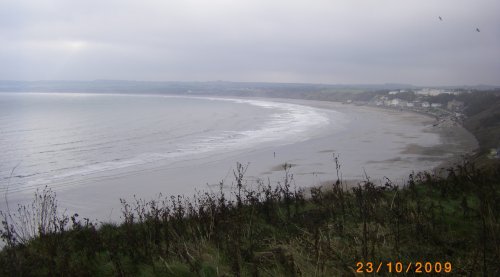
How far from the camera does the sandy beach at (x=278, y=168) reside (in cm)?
1838

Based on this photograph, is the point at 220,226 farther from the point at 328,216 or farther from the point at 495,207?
the point at 495,207

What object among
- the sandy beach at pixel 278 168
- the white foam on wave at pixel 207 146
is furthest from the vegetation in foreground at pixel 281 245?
the white foam on wave at pixel 207 146

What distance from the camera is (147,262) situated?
17.4 ft

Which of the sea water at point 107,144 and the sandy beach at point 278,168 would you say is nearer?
the sandy beach at point 278,168

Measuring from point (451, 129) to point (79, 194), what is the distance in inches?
1630

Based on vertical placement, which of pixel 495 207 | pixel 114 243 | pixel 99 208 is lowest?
pixel 99 208

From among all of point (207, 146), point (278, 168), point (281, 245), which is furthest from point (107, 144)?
point (281, 245)

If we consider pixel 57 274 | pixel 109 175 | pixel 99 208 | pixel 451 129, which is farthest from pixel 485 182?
pixel 451 129

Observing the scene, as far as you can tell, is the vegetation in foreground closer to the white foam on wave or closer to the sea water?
the sea water

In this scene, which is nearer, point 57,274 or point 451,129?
point 57,274

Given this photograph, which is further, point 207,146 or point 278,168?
point 207,146

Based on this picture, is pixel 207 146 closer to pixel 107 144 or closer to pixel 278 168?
pixel 107 144

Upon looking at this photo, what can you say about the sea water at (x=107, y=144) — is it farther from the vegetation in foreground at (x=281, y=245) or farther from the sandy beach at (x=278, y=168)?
the vegetation in foreground at (x=281, y=245)

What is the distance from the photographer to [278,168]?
24078mm
